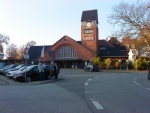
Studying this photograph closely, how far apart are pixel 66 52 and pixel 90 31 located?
9.84m

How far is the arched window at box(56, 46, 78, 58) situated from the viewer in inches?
2621

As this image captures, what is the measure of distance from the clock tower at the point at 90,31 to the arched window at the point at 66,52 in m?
4.01

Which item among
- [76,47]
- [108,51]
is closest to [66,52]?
[76,47]

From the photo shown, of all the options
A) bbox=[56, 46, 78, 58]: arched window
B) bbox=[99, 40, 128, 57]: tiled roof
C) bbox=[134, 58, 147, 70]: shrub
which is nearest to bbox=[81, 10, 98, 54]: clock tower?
bbox=[56, 46, 78, 58]: arched window

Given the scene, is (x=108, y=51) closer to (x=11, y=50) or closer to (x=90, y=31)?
(x=90, y=31)

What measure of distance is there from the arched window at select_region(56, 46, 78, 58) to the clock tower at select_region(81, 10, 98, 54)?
13.2 feet

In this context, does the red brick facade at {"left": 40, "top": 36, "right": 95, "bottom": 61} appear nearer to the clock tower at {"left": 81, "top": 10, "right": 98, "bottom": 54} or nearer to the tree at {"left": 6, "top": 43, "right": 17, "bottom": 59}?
the clock tower at {"left": 81, "top": 10, "right": 98, "bottom": 54}

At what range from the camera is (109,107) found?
805 cm

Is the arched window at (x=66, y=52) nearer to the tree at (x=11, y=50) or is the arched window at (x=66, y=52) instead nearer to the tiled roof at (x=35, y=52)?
the tiled roof at (x=35, y=52)

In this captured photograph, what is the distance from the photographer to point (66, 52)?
2662 inches

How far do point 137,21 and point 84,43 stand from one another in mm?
30062

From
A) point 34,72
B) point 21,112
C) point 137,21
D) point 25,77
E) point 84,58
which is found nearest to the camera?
point 21,112

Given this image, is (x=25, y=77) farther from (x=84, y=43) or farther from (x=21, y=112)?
(x=84, y=43)

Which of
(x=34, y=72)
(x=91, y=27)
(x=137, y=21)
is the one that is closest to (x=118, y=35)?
(x=137, y=21)
